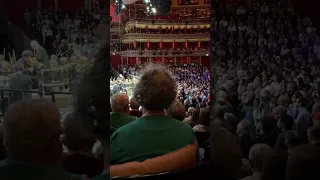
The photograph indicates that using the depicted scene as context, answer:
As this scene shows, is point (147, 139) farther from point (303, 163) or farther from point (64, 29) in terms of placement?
point (303, 163)

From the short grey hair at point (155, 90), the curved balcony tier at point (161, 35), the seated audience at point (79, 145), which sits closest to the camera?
the seated audience at point (79, 145)

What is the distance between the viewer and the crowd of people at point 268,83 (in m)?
2.77

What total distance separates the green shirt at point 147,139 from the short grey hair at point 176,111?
144 millimetres

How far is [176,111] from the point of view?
2744mm

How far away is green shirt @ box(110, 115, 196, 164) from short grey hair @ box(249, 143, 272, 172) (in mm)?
493

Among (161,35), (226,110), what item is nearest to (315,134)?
(226,110)

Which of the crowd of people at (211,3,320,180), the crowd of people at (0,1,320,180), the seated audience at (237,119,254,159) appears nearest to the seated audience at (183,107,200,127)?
the crowd of people at (0,1,320,180)

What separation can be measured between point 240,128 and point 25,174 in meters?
1.45

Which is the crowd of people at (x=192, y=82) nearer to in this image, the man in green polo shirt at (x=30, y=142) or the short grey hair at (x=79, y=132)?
the short grey hair at (x=79, y=132)

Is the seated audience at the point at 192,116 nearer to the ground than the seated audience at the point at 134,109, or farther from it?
nearer to the ground

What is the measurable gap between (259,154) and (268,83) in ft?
1.65

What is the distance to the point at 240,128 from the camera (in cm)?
281

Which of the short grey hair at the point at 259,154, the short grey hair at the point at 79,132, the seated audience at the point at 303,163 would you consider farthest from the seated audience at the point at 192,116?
the short grey hair at the point at 79,132

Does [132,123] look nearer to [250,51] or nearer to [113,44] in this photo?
[113,44]
